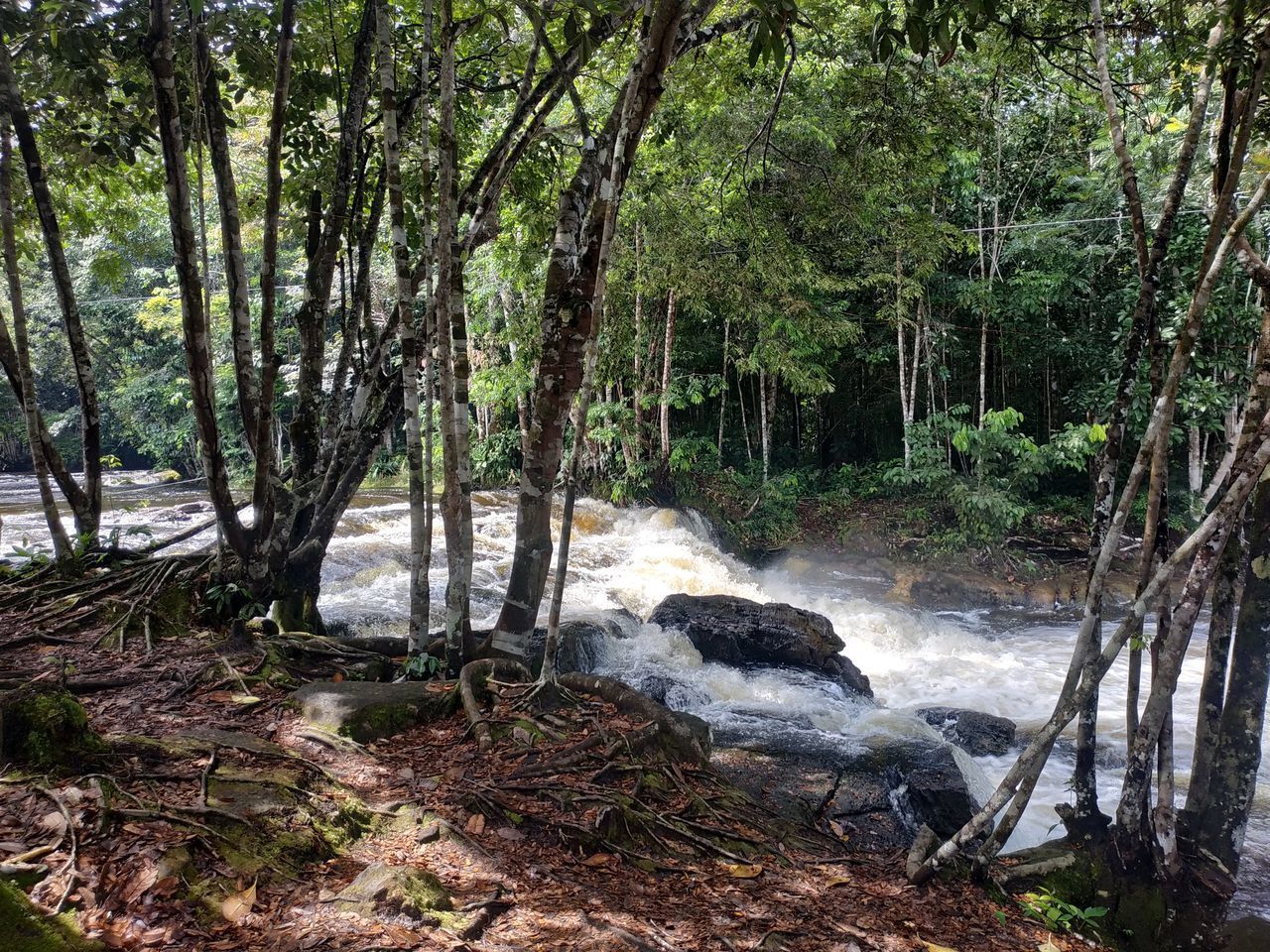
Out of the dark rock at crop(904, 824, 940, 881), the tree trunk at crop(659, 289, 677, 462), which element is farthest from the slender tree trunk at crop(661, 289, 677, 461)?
the dark rock at crop(904, 824, 940, 881)

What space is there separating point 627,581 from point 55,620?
7510mm

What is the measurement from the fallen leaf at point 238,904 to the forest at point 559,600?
1.1 inches

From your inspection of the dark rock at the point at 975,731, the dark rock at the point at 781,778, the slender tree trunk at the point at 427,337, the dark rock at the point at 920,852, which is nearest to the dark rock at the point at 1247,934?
the dark rock at the point at 920,852

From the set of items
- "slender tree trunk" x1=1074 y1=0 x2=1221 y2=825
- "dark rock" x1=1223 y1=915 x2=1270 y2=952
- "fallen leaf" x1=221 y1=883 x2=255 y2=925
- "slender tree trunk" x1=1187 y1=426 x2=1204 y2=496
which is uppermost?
"slender tree trunk" x1=1074 y1=0 x2=1221 y2=825

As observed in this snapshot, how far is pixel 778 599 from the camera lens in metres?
13.1

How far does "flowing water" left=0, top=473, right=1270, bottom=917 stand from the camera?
681cm

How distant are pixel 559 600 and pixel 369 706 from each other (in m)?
1.18

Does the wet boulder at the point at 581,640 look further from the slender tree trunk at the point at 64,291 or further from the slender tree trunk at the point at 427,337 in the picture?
the slender tree trunk at the point at 64,291

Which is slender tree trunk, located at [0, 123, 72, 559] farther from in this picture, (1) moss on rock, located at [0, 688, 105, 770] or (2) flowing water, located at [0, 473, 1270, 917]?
(1) moss on rock, located at [0, 688, 105, 770]

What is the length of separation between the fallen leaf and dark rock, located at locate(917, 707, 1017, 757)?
633 cm

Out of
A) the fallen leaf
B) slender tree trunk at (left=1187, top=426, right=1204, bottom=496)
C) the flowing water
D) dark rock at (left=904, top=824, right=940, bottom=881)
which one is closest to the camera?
the fallen leaf

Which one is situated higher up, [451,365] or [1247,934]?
[451,365]

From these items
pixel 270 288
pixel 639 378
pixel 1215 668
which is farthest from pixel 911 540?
pixel 270 288

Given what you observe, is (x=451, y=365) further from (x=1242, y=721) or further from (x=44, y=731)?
(x=1242, y=721)
